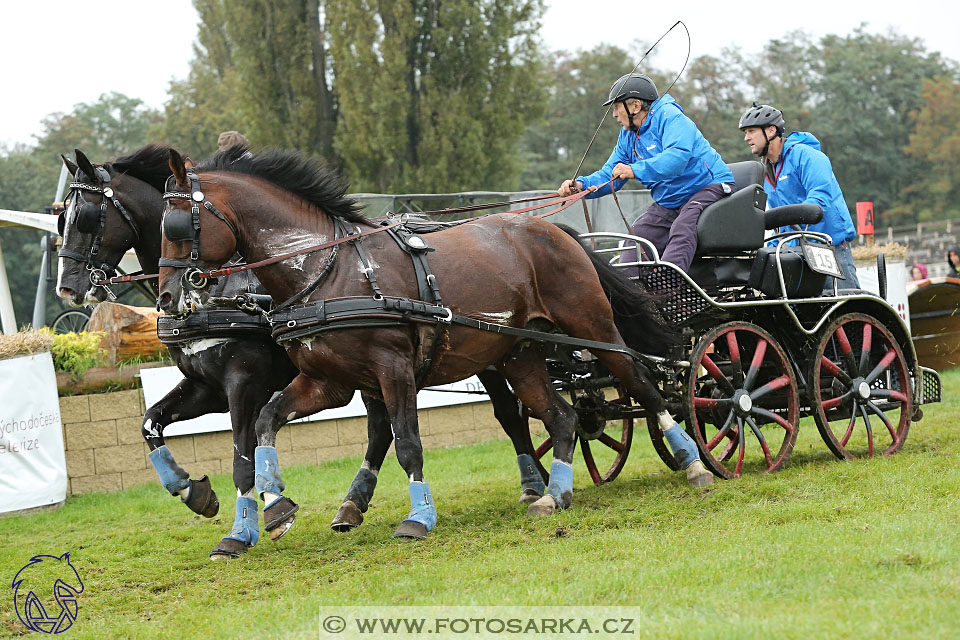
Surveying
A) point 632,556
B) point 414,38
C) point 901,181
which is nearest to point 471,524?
point 632,556

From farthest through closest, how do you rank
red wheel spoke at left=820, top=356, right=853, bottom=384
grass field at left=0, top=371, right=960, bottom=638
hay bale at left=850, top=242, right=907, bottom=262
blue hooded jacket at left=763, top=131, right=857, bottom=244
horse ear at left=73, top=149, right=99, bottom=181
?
1. hay bale at left=850, top=242, right=907, bottom=262
2. blue hooded jacket at left=763, top=131, right=857, bottom=244
3. red wheel spoke at left=820, top=356, right=853, bottom=384
4. horse ear at left=73, top=149, right=99, bottom=181
5. grass field at left=0, top=371, right=960, bottom=638

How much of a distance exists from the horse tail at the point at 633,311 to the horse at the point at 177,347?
186cm

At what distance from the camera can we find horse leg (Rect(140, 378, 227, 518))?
607 centimetres

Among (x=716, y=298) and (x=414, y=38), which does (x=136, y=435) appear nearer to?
(x=716, y=298)

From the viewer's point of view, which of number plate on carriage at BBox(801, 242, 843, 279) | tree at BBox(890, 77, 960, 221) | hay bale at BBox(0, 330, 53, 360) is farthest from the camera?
tree at BBox(890, 77, 960, 221)

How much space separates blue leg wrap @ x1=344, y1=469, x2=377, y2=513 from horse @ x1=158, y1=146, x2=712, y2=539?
0.07ft

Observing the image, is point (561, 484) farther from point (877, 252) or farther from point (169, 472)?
point (877, 252)

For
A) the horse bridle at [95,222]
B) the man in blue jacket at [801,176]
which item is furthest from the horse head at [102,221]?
the man in blue jacket at [801,176]

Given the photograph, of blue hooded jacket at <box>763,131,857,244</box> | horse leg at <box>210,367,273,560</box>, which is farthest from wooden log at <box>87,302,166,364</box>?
blue hooded jacket at <box>763,131,857,244</box>

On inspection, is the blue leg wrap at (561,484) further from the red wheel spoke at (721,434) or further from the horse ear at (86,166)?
the horse ear at (86,166)

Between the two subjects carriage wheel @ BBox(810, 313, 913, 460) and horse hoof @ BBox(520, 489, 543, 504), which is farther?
carriage wheel @ BBox(810, 313, 913, 460)

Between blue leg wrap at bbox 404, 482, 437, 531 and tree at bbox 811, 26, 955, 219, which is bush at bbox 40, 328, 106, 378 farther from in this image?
tree at bbox 811, 26, 955, 219

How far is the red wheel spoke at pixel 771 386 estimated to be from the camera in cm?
679

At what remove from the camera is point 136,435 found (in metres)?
9.05
